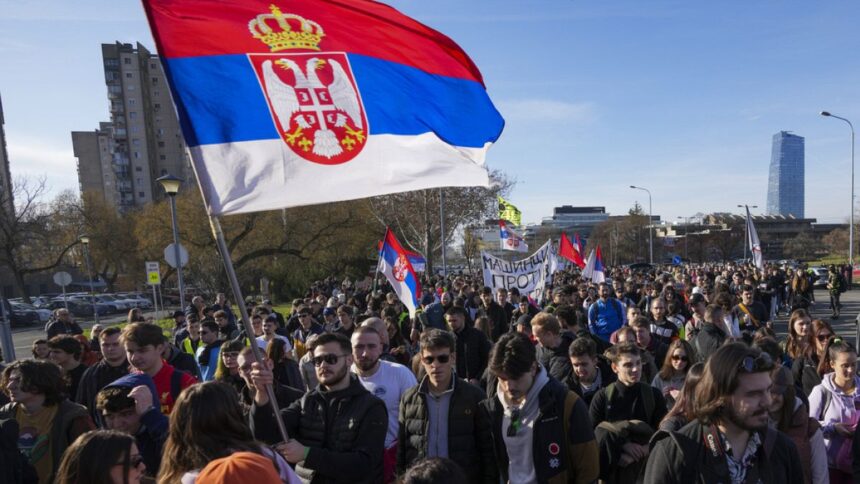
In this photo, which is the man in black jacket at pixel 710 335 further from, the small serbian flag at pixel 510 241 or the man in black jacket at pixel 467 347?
the small serbian flag at pixel 510 241

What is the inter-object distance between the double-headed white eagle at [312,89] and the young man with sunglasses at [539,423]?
5.17 feet

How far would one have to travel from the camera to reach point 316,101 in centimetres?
315

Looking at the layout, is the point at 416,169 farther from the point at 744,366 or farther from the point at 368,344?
the point at 744,366

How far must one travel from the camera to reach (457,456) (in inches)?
130

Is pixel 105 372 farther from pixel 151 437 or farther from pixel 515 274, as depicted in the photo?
pixel 515 274

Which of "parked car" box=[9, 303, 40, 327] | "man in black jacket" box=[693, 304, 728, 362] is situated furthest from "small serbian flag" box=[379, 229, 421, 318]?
"parked car" box=[9, 303, 40, 327]

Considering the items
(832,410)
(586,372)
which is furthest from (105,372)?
(832,410)

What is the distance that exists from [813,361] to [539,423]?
11.3 ft

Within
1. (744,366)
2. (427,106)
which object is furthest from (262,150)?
(744,366)

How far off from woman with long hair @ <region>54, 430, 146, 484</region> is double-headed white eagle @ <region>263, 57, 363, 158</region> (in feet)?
5.61

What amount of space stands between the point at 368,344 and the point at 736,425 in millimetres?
2595

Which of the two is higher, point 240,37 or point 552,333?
point 240,37

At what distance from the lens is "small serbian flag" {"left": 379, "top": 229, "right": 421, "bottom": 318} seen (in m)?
10.6

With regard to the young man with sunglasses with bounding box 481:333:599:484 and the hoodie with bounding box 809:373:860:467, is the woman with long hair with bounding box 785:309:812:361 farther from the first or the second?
the young man with sunglasses with bounding box 481:333:599:484
